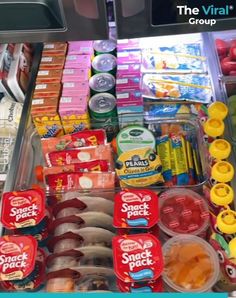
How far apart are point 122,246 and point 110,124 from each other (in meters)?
0.66

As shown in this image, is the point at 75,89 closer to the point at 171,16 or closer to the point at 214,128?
the point at 214,128

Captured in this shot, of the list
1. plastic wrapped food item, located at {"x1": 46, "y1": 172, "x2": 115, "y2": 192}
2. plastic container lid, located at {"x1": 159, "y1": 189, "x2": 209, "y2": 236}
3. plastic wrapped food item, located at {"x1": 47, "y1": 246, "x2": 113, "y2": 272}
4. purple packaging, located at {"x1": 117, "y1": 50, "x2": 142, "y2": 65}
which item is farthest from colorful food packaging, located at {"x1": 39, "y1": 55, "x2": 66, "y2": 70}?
plastic wrapped food item, located at {"x1": 47, "y1": 246, "x2": 113, "y2": 272}

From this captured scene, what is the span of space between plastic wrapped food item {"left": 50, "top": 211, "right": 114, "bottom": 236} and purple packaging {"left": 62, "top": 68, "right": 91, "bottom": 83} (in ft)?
2.06

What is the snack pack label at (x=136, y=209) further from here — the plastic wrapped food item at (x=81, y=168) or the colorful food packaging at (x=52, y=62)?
the colorful food packaging at (x=52, y=62)

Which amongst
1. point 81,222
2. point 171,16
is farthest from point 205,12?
point 81,222

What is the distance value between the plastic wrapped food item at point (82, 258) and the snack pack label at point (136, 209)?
12cm

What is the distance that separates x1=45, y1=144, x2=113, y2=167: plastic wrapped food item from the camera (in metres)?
1.71

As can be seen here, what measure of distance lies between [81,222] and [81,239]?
6 centimetres

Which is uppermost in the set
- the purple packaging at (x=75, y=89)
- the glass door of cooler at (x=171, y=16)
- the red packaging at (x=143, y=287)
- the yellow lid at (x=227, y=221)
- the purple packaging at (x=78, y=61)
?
the purple packaging at (x=78, y=61)

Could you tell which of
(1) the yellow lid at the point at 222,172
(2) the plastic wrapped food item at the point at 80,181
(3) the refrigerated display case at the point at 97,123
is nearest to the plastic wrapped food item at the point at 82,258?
(3) the refrigerated display case at the point at 97,123

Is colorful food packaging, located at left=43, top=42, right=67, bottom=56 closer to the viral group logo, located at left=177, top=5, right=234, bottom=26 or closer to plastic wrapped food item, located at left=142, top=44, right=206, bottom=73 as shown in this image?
plastic wrapped food item, located at left=142, top=44, right=206, bottom=73

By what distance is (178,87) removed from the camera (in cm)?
183

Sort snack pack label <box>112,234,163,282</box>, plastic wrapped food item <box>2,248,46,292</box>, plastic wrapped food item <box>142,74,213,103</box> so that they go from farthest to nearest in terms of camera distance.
Answer: 1. plastic wrapped food item <box>142,74,213,103</box>
2. plastic wrapped food item <box>2,248,46,292</box>
3. snack pack label <box>112,234,163,282</box>

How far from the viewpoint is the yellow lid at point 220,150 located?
4.80 ft
